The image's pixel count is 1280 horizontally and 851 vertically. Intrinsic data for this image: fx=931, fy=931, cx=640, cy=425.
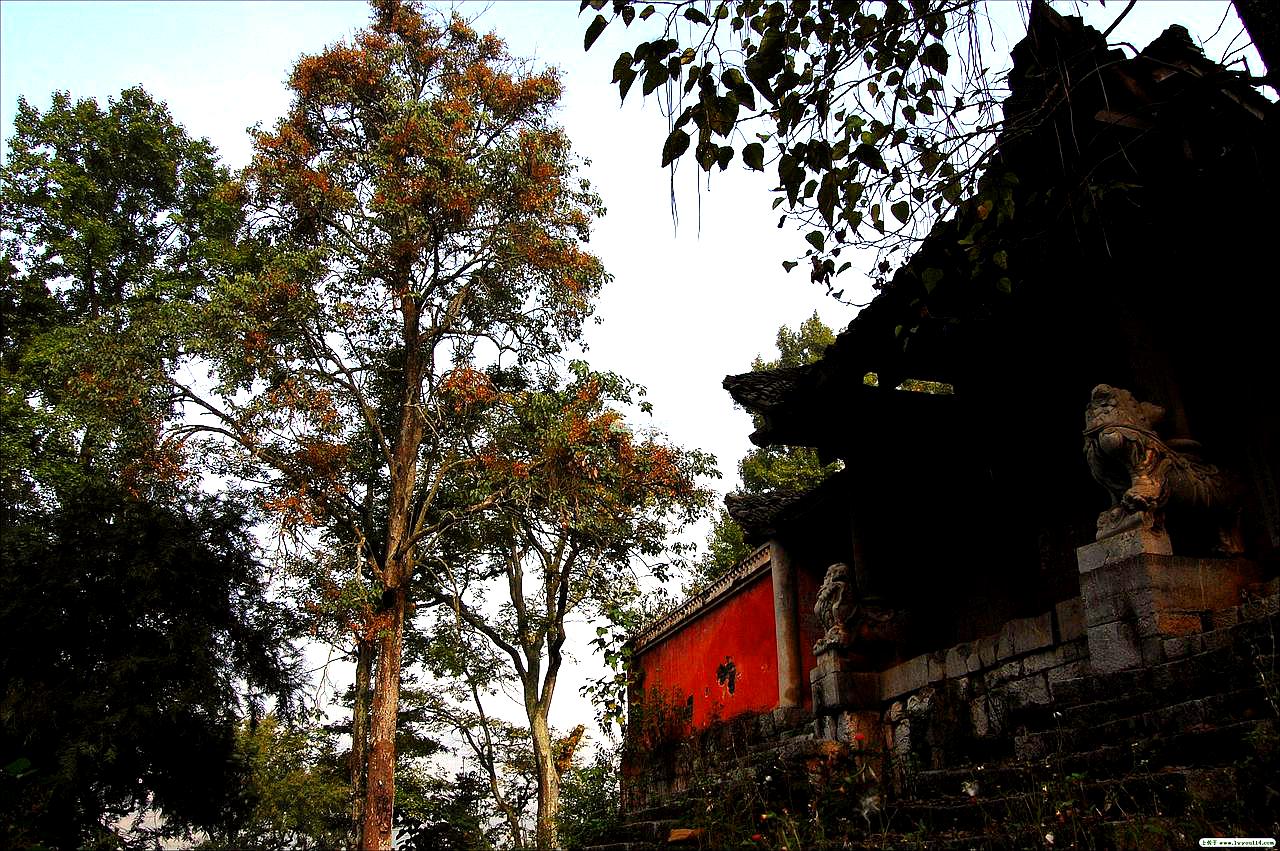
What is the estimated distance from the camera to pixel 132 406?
44.7 ft

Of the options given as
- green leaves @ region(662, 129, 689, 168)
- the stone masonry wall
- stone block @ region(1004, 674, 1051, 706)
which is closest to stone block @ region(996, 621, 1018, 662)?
the stone masonry wall

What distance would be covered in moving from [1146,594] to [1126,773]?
151cm

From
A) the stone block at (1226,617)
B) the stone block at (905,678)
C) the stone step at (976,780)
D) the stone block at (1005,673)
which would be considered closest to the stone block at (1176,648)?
the stone block at (1226,617)

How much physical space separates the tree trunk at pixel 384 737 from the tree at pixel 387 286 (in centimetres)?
4

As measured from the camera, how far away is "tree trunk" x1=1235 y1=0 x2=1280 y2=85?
12.5ft

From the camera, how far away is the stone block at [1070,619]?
6070mm

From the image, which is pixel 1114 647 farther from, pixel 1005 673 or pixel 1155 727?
pixel 1005 673

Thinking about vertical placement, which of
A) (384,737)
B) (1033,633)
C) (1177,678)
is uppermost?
(384,737)

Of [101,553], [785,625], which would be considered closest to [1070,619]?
[785,625]

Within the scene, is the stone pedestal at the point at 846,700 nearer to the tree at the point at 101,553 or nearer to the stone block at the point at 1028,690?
the stone block at the point at 1028,690

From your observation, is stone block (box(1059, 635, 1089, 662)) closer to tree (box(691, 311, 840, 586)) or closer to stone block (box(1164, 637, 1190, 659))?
stone block (box(1164, 637, 1190, 659))

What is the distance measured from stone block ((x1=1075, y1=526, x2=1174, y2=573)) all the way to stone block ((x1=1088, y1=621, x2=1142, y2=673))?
37cm

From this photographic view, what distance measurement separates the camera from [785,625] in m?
10.3

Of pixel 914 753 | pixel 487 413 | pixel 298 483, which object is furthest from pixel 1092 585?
pixel 298 483
